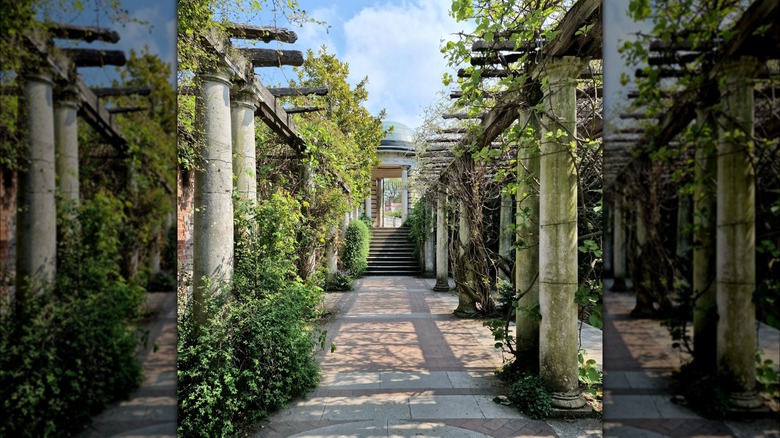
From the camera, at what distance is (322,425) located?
3.51 metres

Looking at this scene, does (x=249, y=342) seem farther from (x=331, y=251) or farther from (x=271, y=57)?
(x=331, y=251)

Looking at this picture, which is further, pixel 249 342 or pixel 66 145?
pixel 249 342

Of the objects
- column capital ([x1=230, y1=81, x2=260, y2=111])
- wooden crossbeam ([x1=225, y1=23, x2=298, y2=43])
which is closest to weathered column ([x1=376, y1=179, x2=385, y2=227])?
column capital ([x1=230, y1=81, x2=260, y2=111])

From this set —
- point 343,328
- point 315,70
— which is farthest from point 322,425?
point 315,70

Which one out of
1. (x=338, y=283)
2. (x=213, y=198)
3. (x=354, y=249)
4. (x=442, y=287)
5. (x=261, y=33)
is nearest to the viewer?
(x=213, y=198)

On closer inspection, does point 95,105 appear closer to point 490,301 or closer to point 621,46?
point 621,46

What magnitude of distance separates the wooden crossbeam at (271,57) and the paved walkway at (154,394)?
405cm

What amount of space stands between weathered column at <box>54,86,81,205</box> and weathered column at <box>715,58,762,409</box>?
2.64 ft

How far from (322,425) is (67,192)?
11.2 feet

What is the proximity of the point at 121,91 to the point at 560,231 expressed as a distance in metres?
3.55

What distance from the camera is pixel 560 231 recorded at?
3.67 meters

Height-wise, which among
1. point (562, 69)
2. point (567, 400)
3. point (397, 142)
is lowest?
point (567, 400)

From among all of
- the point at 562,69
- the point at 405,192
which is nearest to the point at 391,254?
the point at 405,192

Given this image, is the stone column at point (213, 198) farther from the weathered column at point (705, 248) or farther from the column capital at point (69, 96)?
the weathered column at point (705, 248)
